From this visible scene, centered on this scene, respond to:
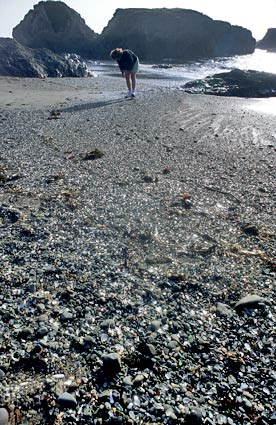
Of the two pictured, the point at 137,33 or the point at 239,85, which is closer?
the point at 239,85

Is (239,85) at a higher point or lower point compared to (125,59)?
lower

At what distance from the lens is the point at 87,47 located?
97.4 m

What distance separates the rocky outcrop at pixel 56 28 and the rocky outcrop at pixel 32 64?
83170 millimetres

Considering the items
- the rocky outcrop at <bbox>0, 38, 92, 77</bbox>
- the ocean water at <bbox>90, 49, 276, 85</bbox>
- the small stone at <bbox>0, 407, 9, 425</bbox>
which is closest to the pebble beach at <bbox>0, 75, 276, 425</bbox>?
the small stone at <bbox>0, 407, 9, 425</bbox>

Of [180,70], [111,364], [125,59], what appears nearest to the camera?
[111,364]

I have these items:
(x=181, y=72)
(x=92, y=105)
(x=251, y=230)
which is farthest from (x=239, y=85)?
(x=251, y=230)

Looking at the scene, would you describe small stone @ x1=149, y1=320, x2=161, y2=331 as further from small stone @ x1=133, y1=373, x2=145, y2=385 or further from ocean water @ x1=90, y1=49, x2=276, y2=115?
ocean water @ x1=90, y1=49, x2=276, y2=115

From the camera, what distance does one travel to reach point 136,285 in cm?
378

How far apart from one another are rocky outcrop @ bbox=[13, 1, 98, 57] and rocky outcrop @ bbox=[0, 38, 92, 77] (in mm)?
83170

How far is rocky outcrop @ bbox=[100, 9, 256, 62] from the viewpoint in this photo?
322ft

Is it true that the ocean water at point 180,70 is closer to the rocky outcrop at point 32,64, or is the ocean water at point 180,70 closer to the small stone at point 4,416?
the rocky outcrop at point 32,64

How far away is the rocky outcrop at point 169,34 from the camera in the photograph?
98.1 m

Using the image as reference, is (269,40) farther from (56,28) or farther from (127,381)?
(127,381)

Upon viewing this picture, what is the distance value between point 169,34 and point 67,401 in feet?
372
